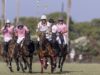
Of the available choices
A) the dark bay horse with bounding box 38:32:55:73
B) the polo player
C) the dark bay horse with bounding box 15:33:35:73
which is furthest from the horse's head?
the polo player

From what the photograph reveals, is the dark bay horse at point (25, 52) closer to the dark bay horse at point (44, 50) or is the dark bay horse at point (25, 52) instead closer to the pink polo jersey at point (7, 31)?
the dark bay horse at point (44, 50)

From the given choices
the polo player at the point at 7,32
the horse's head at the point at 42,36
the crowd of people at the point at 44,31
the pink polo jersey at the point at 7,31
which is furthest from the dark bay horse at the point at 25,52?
the pink polo jersey at the point at 7,31

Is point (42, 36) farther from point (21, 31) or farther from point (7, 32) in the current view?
point (7, 32)

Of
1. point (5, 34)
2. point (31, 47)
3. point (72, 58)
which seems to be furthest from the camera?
point (72, 58)

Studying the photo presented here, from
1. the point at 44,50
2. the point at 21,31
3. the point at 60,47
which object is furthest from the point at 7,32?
the point at 44,50

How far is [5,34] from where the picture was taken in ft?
105

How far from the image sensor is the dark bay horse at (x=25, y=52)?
97.7ft

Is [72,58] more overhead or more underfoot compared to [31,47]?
more underfoot

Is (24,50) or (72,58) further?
(72,58)

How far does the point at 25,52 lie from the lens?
30172mm

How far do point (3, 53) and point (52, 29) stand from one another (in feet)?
12.8

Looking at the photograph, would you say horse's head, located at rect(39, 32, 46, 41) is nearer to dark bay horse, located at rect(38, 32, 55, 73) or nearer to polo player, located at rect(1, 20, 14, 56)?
dark bay horse, located at rect(38, 32, 55, 73)

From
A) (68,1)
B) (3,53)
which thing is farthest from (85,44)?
(3,53)

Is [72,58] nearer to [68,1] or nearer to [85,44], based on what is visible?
[68,1]
